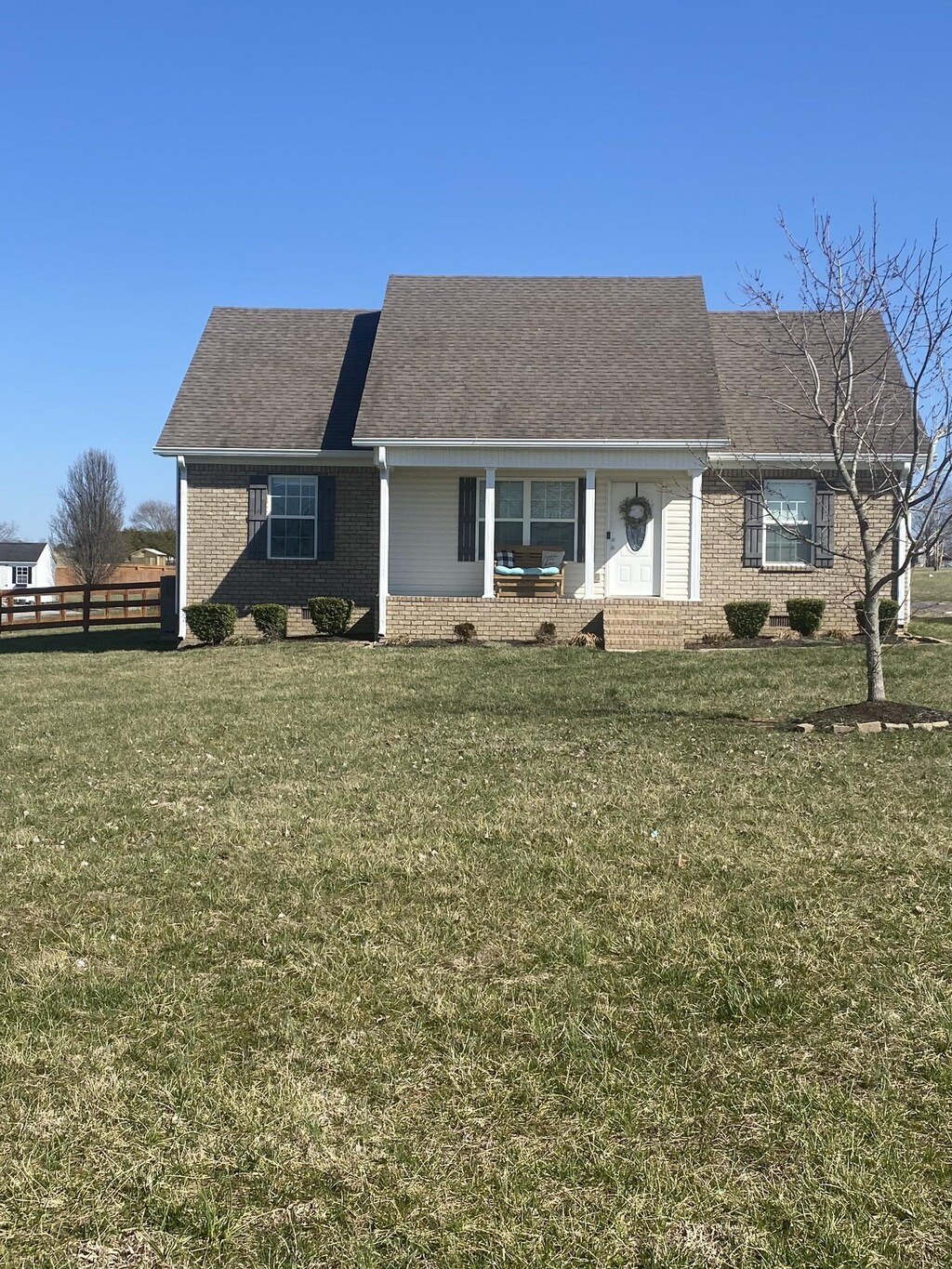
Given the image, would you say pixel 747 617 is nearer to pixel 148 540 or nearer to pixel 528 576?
pixel 528 576

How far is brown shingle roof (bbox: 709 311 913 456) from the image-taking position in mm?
18875

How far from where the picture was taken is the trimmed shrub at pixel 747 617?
695 inches

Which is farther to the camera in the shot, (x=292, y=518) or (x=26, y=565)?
(x=26, y=565)

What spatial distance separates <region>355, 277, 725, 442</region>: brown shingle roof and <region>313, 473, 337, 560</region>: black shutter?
180cm

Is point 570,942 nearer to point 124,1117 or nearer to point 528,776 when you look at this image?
point 124,1117

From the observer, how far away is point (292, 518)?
19969 mm

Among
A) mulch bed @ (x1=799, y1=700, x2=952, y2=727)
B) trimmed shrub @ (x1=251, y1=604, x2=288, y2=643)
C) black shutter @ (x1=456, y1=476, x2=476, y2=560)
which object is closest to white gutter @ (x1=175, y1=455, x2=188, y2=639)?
trimmed shrub @ (x1=251, y1=604, x2=288, y2=643)

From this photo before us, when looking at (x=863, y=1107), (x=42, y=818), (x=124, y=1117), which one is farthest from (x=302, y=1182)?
(x=42, y=818)

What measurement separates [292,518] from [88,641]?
5591mm

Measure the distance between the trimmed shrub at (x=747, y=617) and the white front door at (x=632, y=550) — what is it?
7.24ft

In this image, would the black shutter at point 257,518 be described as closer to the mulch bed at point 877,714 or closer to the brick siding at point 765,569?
the brick siding at point 765,569

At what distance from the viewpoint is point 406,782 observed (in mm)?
7805

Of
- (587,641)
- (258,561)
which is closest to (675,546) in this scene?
(587,641)

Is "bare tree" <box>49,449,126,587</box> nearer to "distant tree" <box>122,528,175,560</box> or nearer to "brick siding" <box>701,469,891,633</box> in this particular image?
"distant tree" <box>122,528,175,560</box>
